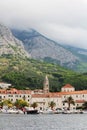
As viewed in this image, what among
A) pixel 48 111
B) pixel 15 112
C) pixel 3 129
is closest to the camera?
pixel 3 129

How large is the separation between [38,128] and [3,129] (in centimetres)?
780

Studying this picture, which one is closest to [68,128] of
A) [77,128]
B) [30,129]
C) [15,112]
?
[77,128]

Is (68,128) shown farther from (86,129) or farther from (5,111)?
(5,111)

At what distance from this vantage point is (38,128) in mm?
98312

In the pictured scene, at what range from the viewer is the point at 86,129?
315ft

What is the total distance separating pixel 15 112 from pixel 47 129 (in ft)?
264

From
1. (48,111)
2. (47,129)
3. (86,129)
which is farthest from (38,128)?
(48,111)

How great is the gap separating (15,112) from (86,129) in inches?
3228

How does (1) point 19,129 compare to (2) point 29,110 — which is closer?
(1) point 19,129

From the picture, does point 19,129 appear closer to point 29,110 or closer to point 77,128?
point 77,128

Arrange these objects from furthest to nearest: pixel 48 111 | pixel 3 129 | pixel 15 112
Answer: pixel 48 111
pixel 15 112
pixel 3 129

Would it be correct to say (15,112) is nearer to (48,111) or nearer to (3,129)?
(48,111)

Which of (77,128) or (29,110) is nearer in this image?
(77,128)

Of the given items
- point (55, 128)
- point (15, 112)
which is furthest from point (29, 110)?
point (55, 128)
